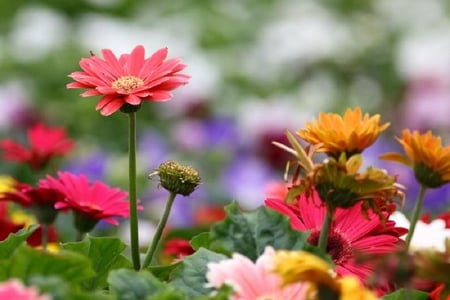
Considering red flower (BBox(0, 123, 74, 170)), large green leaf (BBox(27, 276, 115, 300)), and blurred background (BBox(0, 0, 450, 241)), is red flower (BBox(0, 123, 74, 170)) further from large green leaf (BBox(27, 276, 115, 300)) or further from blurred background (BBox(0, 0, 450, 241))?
large green leaf (BBox(27, 276, 115, 300))

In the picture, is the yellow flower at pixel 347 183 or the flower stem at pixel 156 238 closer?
the yellow flower at pixel 347 183

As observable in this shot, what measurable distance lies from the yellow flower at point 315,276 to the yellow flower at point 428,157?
0.96 ft

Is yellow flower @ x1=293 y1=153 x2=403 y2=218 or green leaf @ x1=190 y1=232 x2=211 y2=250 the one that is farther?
green leaf @ x1=190 y1=232 x2=211 y2=250

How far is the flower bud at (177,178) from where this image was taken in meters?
0.91

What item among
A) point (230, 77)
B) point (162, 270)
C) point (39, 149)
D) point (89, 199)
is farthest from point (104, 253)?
point (230, 77)

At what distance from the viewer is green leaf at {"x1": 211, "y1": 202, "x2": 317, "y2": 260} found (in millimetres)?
772

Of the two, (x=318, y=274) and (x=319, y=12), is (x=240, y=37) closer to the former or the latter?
(x=319, y=12)

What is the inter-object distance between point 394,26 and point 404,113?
115 centimetres

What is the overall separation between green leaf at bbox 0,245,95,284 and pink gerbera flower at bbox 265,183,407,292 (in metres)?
0.22

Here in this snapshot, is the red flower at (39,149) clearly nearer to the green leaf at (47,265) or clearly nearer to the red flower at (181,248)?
the red flower at (181,248)

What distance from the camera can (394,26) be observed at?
5.08m

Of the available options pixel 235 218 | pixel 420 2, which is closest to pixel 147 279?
pixel 235 218

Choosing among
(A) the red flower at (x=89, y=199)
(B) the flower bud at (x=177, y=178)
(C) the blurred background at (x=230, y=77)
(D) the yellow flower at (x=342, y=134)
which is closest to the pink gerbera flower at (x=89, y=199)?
(A) the red flower at (x=89, y=199)

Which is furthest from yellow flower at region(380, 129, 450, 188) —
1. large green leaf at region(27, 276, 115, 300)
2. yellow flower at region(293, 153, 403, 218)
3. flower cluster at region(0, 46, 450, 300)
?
large green leaf at region(27, 276, 115, 300)
